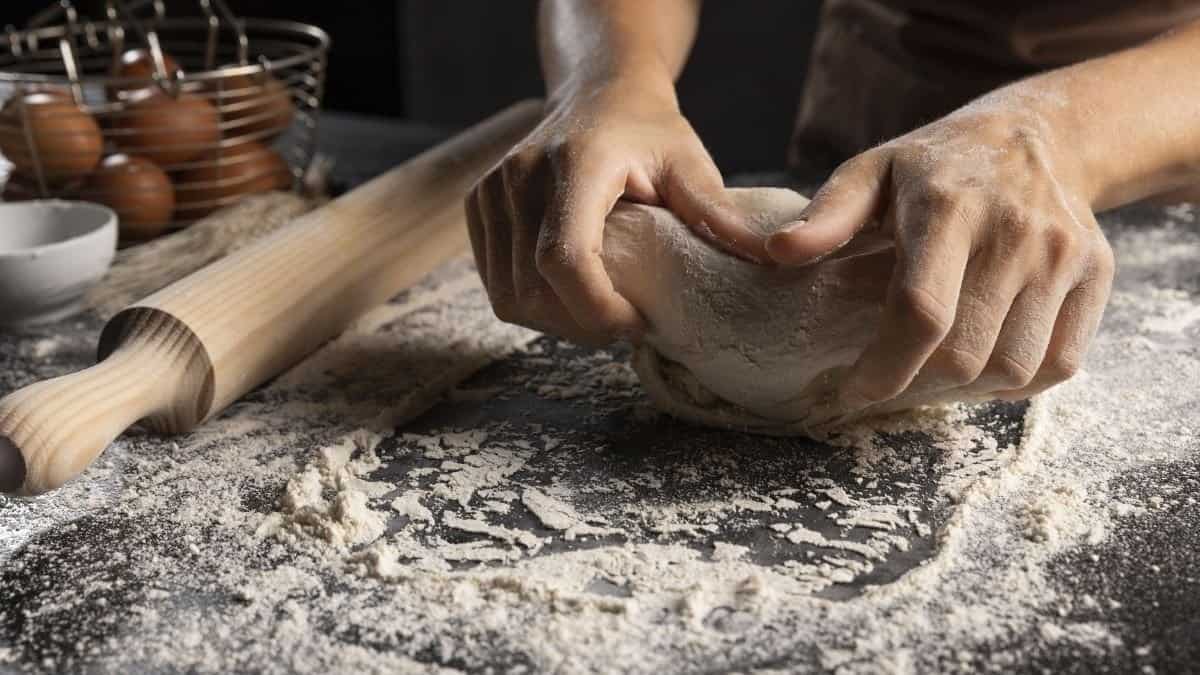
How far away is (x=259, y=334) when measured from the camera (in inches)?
46.9

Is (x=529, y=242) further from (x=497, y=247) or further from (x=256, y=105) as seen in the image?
(x=256, y=105)

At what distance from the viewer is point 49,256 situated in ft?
4.33

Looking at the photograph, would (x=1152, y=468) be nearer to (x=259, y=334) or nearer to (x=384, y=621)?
(x=384, y=621)

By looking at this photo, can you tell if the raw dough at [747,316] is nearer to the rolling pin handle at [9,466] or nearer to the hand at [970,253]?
the hand at [970,253]

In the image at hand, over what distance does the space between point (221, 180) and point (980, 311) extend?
113cm

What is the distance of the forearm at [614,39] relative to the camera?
1258 mm

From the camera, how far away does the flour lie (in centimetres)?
81

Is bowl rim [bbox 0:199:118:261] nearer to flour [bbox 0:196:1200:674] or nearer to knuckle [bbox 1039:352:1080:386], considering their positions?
flour [bbox 0:196:1200:674]

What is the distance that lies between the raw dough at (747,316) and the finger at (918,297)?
66 mm

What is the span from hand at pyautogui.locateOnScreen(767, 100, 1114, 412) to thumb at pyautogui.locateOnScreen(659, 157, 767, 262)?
0.26 ft

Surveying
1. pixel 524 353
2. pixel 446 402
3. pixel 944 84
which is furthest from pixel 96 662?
pixel 944 84

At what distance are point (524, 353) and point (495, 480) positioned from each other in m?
0.29

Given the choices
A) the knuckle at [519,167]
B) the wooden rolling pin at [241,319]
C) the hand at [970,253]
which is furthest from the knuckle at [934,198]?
the wooden rolling pin at [241,319]

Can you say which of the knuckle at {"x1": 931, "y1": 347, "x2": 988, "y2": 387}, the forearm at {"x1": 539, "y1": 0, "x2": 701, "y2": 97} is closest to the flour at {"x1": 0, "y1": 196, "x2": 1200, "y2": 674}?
the knuckle at {"x1": 931, "y1": 347, "x2": 988, "y2": 387}
